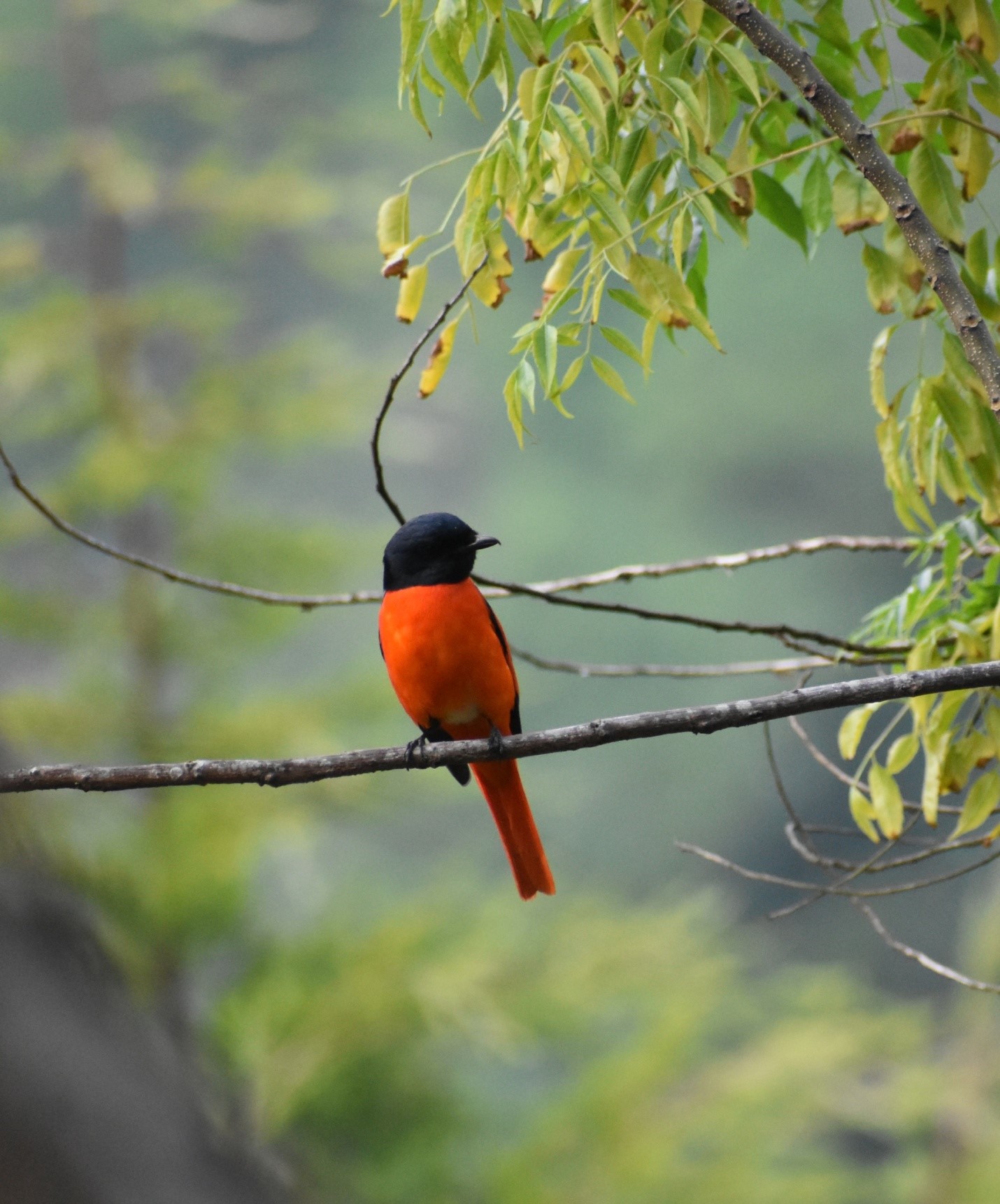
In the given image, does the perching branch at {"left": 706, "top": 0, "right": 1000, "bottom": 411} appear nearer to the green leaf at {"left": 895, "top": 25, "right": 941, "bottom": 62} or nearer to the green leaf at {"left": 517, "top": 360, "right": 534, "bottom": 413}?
the green leaf at {"left": 895, "top": 25, "right": 941, "bottom": 62}

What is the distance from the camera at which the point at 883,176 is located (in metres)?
1.27

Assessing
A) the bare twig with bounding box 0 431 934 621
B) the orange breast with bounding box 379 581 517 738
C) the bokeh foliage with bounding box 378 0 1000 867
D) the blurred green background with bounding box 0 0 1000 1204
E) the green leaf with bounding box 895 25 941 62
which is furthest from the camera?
the blurred green background with bounding box 0 0 1000 1204

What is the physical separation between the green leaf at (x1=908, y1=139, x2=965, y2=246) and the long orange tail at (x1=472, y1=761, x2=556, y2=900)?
49.0 inches

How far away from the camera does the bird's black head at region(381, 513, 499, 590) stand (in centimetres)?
216

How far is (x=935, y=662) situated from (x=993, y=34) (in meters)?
0.76

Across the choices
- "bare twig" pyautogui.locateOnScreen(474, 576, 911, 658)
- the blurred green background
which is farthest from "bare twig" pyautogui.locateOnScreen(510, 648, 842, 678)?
the blurred green background

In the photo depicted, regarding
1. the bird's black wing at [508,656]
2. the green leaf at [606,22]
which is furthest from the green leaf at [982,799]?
the green leaf at [606,22]

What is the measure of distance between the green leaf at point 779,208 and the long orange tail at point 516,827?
111cm

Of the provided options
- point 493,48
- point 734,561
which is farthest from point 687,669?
point 493,48

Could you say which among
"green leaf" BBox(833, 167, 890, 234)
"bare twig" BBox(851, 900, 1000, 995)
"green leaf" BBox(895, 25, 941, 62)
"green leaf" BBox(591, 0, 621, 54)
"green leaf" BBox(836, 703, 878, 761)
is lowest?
"bare twig" BBox(851, 900, 1000, 995)

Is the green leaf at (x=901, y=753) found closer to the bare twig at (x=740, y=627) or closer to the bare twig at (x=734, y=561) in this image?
the bare twig at (x=740, y=627)

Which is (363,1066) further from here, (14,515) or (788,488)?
(788,488)

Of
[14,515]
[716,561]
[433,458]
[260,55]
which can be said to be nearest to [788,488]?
[433,458]

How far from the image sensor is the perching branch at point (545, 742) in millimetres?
1199
